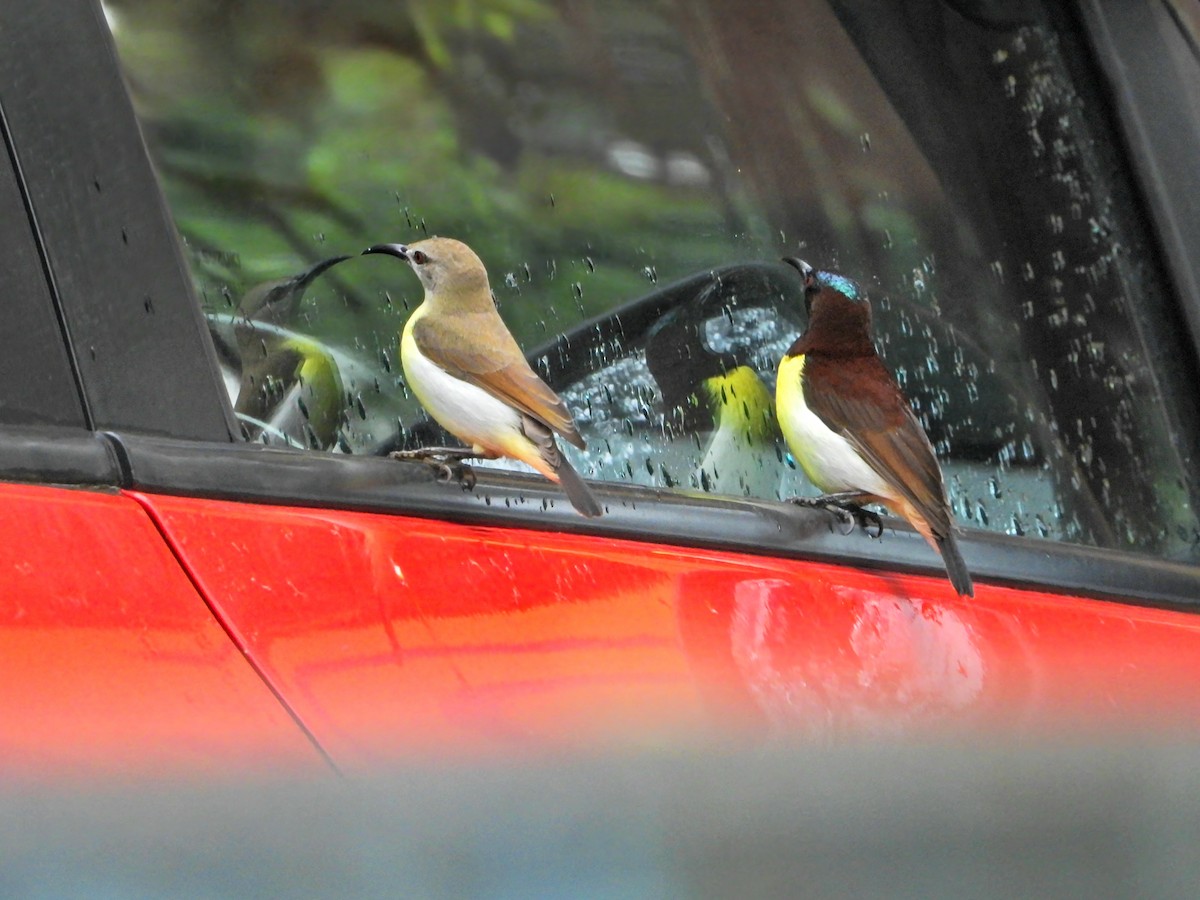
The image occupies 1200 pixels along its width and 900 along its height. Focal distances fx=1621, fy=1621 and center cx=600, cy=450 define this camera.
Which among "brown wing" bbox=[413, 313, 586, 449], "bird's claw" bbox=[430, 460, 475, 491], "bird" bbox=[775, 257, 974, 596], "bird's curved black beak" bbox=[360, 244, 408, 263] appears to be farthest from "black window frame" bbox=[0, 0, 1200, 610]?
"bird" bbox=[775, 257, 974, 596]

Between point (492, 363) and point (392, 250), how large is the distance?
0.20 m

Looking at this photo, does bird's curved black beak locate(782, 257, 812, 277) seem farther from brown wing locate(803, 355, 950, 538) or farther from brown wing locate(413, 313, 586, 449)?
brown wing locate(413, 313, 586, 449)

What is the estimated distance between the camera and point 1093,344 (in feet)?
9.34

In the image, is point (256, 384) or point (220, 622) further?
point (256, 384)

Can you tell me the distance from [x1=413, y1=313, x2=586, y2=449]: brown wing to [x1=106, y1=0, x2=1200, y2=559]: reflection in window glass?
0.05 m

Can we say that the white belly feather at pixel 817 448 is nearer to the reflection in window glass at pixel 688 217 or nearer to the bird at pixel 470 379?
the reflection in window glass at pixel 688 217

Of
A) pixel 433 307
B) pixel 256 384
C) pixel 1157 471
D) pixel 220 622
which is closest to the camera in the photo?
pixel 220 622

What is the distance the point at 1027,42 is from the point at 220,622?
80.8 inches

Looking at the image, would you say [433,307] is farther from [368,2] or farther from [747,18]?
[747,18]

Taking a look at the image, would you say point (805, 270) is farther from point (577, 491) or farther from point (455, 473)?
point (455, 473)

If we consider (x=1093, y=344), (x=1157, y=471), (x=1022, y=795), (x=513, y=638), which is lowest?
(x=1022, y=795)

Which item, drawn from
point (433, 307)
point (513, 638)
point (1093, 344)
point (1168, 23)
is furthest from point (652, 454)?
point (1168, 23)

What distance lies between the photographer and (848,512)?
92.8 inches

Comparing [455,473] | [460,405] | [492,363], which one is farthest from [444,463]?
[492,363]
